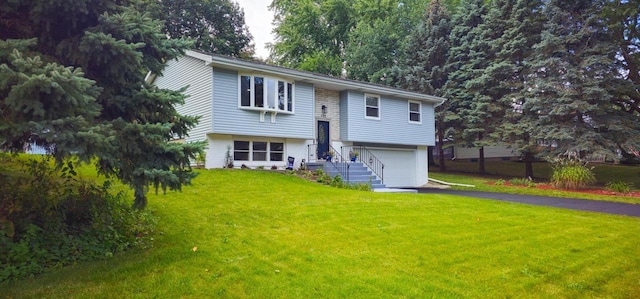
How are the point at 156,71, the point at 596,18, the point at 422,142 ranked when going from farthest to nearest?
the point at 422,142, the point at 596,18, the point at 156,71

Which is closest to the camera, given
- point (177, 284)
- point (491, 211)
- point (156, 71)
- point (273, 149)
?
point (177, 284)

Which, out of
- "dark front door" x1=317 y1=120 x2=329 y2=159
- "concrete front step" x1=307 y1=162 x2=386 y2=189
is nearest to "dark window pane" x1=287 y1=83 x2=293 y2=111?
"dark front door" x1=317 y1=120 x2=329 y2=159

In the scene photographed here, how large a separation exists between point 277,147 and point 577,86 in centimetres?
1400

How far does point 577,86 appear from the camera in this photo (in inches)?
682

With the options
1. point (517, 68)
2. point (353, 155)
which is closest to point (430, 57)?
point (517, 68)

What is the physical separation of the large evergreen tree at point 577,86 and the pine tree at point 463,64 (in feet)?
11.7

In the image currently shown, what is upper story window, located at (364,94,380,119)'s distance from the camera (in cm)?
1783

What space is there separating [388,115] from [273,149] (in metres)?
6.29

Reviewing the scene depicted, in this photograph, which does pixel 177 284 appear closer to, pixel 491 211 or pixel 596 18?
pixel 491 211

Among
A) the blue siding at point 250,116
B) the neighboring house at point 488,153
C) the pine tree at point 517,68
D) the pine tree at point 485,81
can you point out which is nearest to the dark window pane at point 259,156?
the blue siding at point 250,116

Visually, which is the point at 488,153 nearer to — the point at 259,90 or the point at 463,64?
the point at 463,64

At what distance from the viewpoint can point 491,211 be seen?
29.5 feet

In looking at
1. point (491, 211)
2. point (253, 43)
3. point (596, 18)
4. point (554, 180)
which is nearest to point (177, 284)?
point (491, 211)

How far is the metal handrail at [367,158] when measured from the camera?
1739cm
